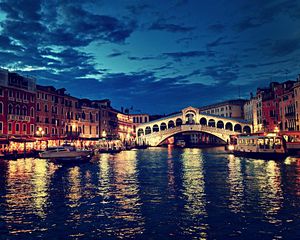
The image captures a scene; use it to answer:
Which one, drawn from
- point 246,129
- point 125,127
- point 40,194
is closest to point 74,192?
point 40,194

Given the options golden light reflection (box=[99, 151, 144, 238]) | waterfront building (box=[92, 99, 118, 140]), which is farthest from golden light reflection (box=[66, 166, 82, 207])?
waterfront building (box=[92, 99, 118, 140])

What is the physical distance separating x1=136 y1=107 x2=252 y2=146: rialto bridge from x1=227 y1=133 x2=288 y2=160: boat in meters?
30.8

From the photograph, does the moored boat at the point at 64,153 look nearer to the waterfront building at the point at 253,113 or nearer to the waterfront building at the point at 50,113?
the waterfront building at the point at 50,113

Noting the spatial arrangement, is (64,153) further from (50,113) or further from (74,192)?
(50,113)

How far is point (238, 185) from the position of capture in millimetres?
18656

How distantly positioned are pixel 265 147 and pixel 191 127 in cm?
3677

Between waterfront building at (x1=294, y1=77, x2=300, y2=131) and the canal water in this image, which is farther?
waterfront building at (x1=294, y1=77, x2=300, y2=131)

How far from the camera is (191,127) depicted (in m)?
74.9

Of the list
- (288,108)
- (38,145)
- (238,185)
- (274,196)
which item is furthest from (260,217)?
(288,108)

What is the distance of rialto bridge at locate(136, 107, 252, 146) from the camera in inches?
2943

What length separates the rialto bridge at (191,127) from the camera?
245ft

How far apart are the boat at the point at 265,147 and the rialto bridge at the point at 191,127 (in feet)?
101

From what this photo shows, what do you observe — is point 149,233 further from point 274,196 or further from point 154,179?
point 154,179

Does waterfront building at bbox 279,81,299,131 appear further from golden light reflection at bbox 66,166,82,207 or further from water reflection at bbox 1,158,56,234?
water reflection at bbox 1,158,56,234
